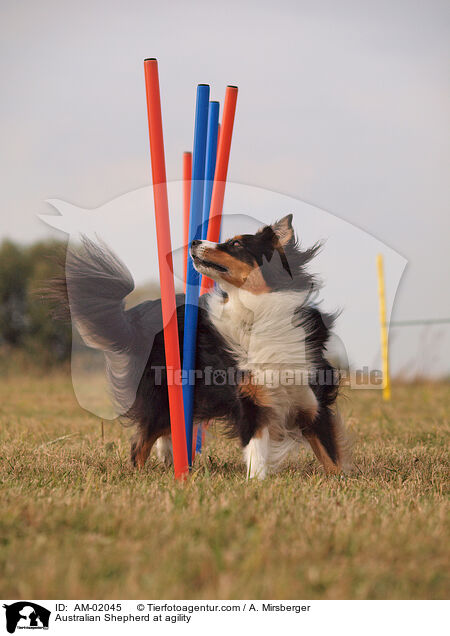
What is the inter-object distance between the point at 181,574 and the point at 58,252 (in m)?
2.27

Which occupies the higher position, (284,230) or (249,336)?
(284,230)

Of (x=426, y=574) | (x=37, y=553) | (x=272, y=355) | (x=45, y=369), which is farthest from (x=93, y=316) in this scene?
(x=45, y=369)

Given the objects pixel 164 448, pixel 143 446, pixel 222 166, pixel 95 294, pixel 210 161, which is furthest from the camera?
pixel 164 448

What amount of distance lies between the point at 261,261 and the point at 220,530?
62.5 inches

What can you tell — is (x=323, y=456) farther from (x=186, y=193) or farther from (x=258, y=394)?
(x=186, y=193)

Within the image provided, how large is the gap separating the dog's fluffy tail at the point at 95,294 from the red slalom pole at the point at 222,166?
554mm

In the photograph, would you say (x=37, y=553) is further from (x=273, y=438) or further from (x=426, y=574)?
(x=273, y=438)

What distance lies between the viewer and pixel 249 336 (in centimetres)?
352

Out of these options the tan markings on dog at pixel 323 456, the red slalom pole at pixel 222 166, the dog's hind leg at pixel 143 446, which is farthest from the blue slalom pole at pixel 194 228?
the tan markings on dog at pixel 323 456

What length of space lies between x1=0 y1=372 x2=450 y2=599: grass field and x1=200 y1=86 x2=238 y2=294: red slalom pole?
1.30 m

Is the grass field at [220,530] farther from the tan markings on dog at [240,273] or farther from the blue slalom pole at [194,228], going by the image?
the tan markings on dog at [240,273]

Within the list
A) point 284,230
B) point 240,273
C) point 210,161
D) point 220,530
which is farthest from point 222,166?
point 220,530

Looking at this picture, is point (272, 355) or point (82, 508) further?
point (272, 355)

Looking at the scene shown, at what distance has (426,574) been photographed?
1.97m
